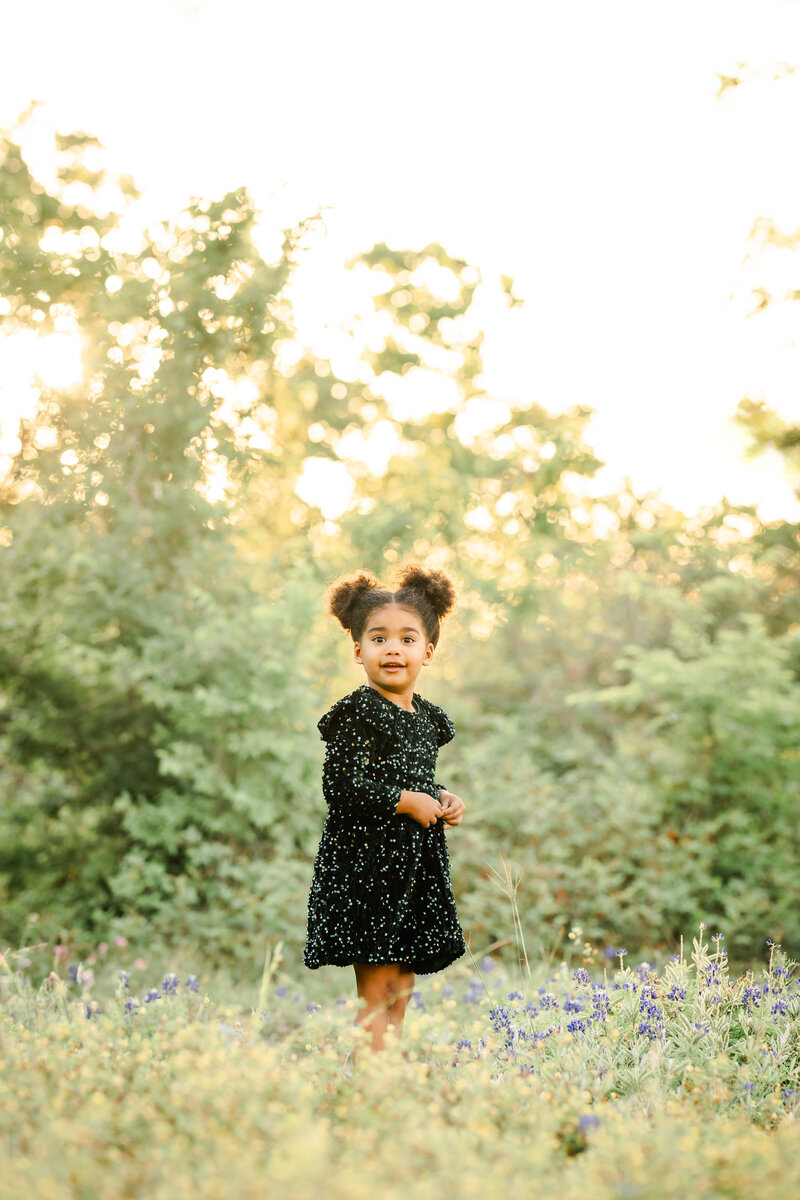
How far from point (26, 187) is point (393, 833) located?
4264 millimetres

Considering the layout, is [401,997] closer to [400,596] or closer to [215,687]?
[400,596]

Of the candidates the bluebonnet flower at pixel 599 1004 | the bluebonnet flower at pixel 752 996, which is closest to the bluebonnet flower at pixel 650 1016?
the bluebonnet flower at pixel 599 1004

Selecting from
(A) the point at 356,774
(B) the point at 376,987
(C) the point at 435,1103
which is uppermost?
(A) the point at 356,774

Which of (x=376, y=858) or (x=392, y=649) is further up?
(x=392, y=649)

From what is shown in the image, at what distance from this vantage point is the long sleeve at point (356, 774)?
296 centimetres

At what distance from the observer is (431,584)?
11.5 feet

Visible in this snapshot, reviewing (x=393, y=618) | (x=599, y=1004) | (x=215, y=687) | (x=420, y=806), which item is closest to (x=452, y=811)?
(x=420, y=806)

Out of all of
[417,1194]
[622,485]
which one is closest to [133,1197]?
[417,1194]

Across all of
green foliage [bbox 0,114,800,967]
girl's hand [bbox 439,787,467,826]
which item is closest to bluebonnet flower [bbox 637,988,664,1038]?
girl's hand [bbox 439,787,467,826]

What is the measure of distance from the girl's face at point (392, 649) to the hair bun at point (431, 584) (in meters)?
0.21

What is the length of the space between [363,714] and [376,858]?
0.46 m

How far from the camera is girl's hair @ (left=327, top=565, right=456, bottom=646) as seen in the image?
3365 millimetres

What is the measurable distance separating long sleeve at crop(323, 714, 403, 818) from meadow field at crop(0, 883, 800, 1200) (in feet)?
2.20

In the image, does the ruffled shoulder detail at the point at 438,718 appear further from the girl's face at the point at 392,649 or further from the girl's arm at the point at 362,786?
the girl's arm at the point at 362,786
